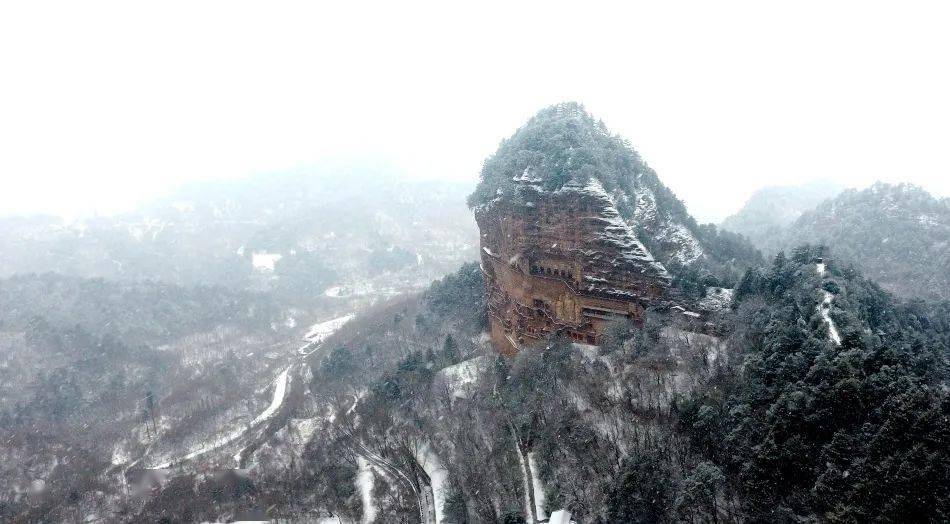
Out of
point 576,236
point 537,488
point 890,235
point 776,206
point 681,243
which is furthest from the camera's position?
point 776,206

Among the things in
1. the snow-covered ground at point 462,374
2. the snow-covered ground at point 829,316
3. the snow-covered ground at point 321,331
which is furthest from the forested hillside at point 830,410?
the snow-covered ground at point 321,331

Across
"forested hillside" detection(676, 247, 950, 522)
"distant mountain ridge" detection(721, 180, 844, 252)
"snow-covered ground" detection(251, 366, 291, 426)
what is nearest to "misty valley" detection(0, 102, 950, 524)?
"forested hillside" detection(676, 247, 950, 522)

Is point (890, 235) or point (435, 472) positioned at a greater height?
point (890, 235)

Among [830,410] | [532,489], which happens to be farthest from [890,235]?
[532,489]

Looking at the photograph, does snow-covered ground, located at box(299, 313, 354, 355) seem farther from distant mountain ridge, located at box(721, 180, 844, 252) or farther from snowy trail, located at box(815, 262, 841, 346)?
snowy trail, located at box(815, 262, 841, 346)

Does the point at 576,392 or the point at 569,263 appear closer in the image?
the point at 576,392

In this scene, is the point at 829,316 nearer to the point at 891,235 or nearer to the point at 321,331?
the point at 891,235

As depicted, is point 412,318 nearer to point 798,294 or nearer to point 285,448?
point 285,448

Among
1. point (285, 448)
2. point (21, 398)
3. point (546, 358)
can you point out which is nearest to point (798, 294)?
point (546, 358)
